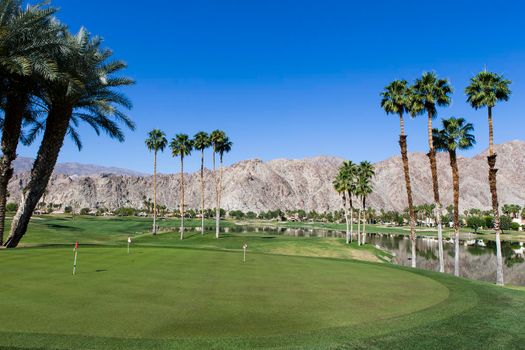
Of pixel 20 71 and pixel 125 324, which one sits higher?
pixel 20 71

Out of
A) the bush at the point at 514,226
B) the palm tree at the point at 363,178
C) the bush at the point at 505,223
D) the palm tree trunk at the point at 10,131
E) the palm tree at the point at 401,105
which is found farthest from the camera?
the bush at the point at 514,226

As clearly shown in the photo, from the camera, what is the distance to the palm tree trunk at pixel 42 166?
30906 millimetres

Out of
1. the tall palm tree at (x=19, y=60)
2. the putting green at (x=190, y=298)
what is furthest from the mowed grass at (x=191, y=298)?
the tall palm tree at (x=19, y=60)

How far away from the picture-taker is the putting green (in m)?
10.1

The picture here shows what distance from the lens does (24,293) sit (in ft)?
43.2

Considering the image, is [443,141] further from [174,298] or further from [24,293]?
[24,293]

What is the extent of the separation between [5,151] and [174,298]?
24846 millimetres

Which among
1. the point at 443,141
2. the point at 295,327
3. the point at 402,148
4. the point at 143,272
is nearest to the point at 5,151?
the point at 143,272

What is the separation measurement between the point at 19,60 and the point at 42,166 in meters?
9.26

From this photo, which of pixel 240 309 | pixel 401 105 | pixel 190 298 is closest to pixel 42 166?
pixel 190 298

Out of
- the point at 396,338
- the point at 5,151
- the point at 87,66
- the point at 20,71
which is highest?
the point at 87,66

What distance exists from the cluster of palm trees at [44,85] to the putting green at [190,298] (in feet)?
36.6

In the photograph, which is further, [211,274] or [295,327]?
[211,274]

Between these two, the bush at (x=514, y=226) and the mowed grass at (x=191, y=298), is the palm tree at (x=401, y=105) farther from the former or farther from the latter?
the bush at (x=514, y=226)
